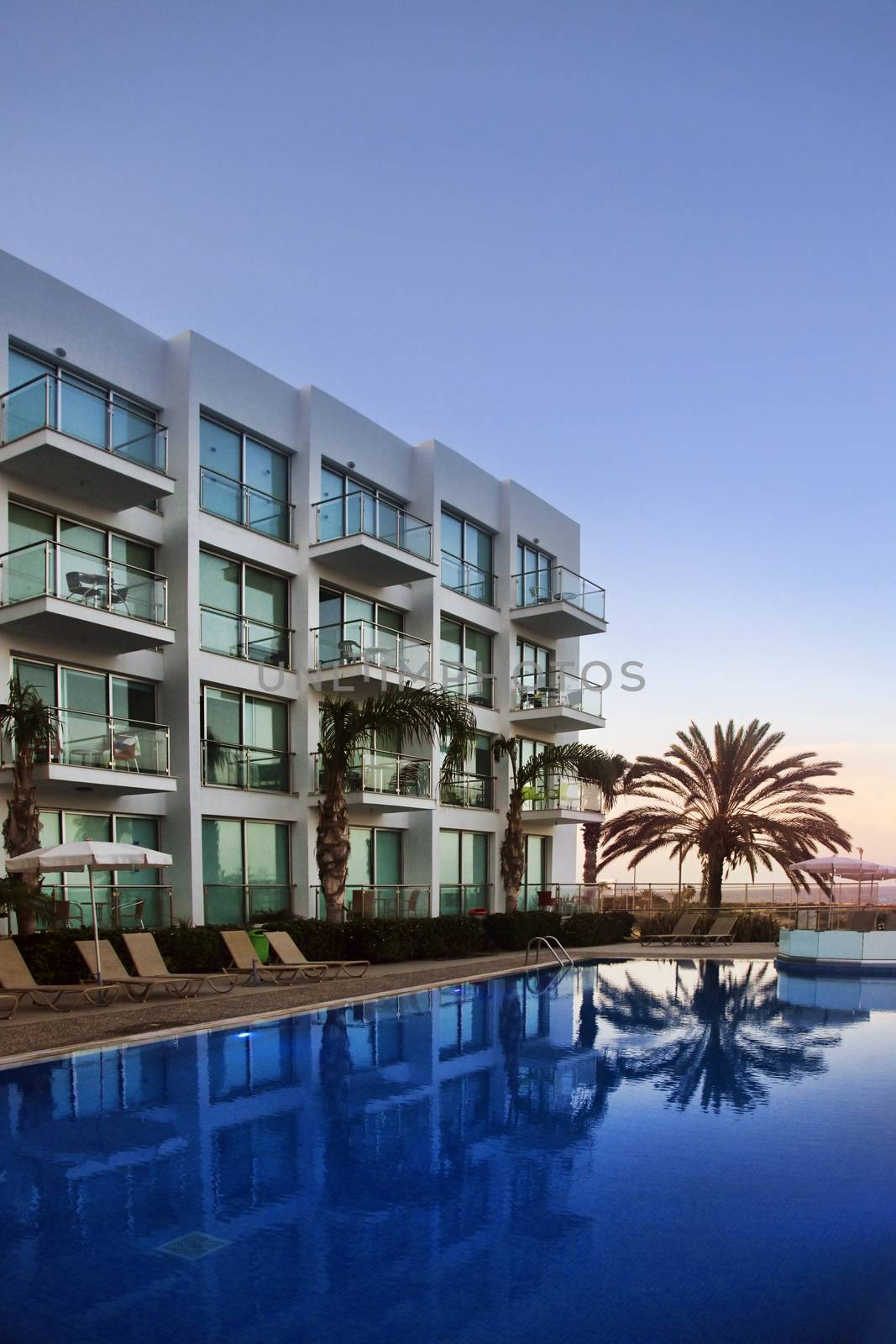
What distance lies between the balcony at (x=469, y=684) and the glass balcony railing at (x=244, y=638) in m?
5.01

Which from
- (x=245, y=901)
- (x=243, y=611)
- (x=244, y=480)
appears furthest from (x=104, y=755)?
(x=244, y=480)

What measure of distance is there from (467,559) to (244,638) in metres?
8.46

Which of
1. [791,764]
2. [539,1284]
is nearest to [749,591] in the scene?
[791,764]

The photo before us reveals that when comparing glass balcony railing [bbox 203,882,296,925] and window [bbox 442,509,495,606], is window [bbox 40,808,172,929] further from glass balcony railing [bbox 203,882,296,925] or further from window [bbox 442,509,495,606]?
window [bbox 442,509,495,606]

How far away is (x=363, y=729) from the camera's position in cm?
2080

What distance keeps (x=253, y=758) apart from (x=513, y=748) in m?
8.04

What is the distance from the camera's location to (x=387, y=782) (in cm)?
2364

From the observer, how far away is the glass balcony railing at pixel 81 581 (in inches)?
715

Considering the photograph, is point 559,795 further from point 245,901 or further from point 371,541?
point 245,901

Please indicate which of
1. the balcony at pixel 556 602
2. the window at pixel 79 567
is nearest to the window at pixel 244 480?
the window at pixel 79 567

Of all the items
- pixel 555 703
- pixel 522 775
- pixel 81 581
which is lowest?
pixel 522 775

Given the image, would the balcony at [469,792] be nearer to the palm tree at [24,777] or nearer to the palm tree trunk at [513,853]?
the palm tree trunk at [513,853]

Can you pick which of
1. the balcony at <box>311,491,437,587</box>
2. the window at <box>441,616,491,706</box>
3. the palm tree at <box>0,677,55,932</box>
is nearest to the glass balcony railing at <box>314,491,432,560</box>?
the balcony at <box>311,491,437,587</box>

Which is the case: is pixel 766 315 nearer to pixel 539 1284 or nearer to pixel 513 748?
pixel 513 748
